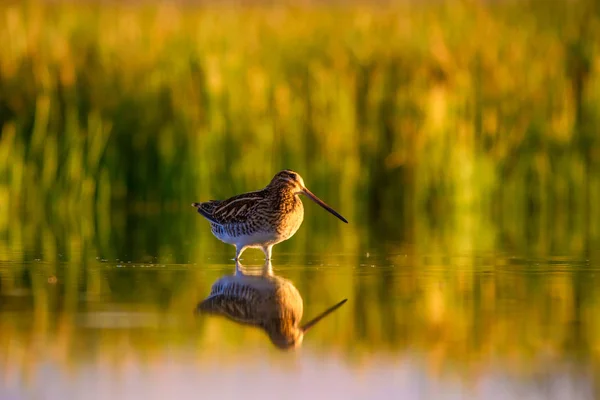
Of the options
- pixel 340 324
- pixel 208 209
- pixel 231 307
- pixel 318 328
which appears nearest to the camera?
pixel 318 328

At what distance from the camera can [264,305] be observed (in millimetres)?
7418

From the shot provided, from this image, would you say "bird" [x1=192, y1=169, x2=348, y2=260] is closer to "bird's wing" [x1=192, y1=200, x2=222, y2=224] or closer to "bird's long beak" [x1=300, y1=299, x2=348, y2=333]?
"bird's wing" [x1=192, y1=200, x2=222, y2=224]

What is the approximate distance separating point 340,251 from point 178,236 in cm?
193

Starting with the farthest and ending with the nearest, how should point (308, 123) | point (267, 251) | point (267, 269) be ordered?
point (308, 123) → point (267, 251) → point (267, 269)

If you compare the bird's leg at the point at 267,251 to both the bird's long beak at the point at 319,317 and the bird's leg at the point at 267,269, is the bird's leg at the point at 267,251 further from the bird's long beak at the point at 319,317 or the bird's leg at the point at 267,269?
the bird's long beak at the point at 319,317

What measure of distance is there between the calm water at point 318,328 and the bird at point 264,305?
78 mm

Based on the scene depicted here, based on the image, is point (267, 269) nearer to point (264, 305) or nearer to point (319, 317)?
point (264, 305)

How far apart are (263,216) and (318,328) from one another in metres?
3.24

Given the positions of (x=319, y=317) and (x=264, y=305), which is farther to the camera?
(x=264, y=305)

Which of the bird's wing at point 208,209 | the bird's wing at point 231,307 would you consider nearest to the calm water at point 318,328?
the bird's wing at point 231,307

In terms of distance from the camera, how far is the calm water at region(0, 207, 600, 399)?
17.5ft

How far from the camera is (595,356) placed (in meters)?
5.94

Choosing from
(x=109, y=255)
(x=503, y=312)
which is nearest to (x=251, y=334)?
(x=503, y=312)

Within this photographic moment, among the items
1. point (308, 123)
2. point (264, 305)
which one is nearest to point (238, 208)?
point (264, 305)
